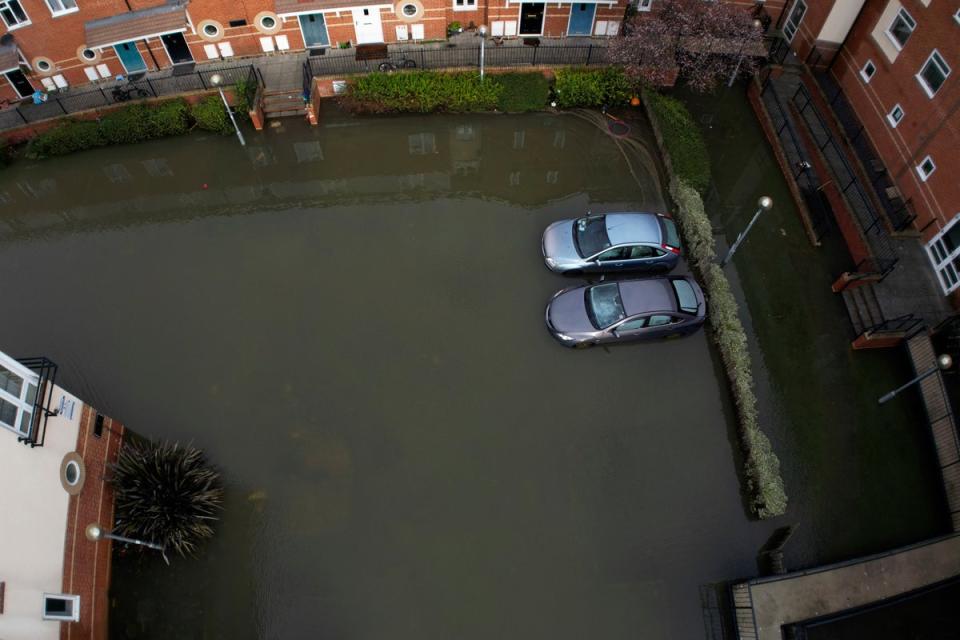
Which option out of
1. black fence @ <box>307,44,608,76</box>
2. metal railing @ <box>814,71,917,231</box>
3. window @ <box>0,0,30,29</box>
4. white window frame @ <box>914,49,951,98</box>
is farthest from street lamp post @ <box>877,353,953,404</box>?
window @ <box>0,0,30,29</box>

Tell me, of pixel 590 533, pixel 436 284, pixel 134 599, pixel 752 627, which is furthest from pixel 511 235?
pixel 134 599

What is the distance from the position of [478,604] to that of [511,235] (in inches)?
421

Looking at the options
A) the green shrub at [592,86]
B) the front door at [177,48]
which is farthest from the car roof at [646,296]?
the front door at [177,48]

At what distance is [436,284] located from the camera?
17.3m

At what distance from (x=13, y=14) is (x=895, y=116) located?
28.9 meters

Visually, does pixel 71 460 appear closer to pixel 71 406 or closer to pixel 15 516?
pixel 71 406

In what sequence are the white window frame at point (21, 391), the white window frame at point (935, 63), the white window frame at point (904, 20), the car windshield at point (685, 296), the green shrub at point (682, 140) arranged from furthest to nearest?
the green shrub at point (682, 140) → the white window frame at point (904, 20) → the white window frame at point (935, 63) → the car windshield at point (685, 296) → the white window frame at point (21, 391)

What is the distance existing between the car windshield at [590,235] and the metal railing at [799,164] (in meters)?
7.06

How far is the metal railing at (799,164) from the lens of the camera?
1852 centimetres

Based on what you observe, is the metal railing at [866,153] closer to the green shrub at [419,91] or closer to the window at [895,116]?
the window at [895,116]

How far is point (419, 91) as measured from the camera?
2100 centimetres

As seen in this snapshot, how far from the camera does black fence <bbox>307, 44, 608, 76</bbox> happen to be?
854 inches

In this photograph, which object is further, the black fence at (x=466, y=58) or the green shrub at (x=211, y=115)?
the black fence at (x=466, y=58)

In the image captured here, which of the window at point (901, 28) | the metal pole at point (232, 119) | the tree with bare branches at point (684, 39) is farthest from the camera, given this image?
the metal pole at point (232, 119)
